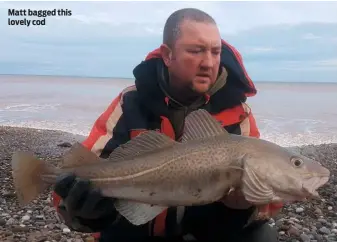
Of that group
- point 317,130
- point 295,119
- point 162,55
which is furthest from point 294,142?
point 162,55

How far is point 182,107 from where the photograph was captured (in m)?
4.61

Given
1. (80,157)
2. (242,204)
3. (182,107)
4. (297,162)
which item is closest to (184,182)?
→ (242,204)

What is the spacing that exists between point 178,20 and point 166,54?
1.14ft

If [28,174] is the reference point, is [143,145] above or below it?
above

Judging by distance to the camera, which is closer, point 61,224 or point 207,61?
point 207,61

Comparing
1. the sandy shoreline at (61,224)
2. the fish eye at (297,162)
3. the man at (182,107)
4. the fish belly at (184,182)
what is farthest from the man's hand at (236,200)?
the sandy shoreline at (61,224)

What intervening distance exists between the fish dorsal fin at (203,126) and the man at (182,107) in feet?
2.37

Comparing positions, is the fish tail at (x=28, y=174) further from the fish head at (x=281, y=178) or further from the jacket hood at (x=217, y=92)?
the fish head at (x=281, y=178)

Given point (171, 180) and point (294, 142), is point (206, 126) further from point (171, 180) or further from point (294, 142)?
point (294, 142)

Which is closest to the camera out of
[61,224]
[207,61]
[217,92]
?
[207,61]

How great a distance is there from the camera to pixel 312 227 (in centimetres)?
669

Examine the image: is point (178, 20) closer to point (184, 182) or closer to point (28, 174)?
point (184, 182)

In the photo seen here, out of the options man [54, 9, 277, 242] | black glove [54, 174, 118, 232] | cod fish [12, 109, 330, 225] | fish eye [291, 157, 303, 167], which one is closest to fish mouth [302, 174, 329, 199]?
cod fish [12, 109, 330, 225]

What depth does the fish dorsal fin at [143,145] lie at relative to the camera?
371 cm
